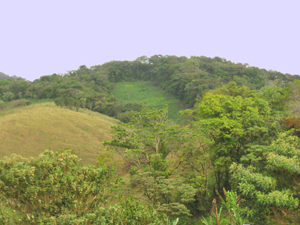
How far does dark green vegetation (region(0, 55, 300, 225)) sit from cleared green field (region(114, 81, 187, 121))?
23072 mm

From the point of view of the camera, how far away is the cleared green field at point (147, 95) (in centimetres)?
5291

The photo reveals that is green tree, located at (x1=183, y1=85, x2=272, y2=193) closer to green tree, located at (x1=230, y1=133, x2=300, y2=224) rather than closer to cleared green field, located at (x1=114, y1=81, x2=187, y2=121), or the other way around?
green tree, located at (x1=230, y1=133, x2=300, y2=224)

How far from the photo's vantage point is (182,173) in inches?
679

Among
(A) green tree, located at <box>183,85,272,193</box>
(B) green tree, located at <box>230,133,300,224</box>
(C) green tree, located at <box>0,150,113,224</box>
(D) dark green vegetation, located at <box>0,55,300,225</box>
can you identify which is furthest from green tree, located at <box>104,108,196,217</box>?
(C) green tree, located at <box>0,150,113,224</box>

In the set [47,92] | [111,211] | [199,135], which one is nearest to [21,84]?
[47,92]

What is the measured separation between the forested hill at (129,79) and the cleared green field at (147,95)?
2.07 metres

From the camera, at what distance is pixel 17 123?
2927 centimetres

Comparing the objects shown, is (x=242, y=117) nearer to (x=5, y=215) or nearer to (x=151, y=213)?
(x=151, y=213)

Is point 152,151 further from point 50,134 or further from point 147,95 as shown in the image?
point 147,95

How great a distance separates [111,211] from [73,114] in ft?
105

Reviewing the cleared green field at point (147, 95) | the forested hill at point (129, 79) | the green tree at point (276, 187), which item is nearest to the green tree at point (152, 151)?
the green tree at point (276, 187)

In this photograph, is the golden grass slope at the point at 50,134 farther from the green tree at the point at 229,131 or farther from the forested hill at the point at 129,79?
the green tree at the point at 229,131

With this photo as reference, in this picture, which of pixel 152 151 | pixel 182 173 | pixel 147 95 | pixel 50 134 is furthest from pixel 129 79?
pixel 182 173

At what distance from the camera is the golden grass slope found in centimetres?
2567
